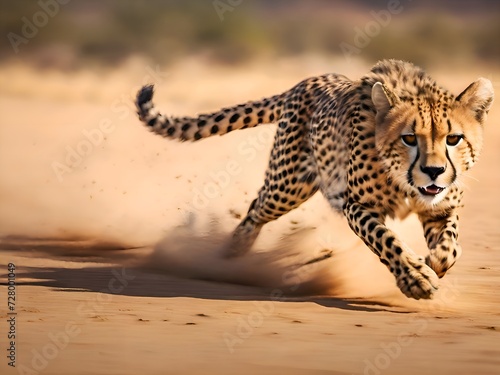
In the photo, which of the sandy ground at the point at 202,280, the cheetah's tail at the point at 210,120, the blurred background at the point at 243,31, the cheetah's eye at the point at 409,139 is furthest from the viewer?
the blurred background at the point at 243,31

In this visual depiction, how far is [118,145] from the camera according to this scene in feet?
47.8

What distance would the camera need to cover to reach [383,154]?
683 cm

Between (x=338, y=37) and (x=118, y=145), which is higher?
(x=338, y=37)

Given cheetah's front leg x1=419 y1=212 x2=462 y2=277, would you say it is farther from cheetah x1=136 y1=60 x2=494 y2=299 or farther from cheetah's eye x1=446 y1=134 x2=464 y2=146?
cheetah's eye x1=446 y1=134 x2=464 y2=146

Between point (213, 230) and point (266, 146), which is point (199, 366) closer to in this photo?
point (213, 230)

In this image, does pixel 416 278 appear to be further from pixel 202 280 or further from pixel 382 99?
pixel 202 280

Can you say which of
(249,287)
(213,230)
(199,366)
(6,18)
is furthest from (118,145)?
(6,18)

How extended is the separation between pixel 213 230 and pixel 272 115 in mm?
991

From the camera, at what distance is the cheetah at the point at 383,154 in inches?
256

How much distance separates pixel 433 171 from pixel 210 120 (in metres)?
2.33

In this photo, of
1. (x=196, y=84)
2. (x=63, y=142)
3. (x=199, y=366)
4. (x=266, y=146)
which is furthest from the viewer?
(x=196, y=84)

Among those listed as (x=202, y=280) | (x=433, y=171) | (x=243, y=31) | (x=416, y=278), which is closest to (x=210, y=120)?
Result: (x=202, y=280)

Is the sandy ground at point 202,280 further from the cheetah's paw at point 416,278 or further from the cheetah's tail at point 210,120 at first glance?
the cheetah's tail at point 210,120

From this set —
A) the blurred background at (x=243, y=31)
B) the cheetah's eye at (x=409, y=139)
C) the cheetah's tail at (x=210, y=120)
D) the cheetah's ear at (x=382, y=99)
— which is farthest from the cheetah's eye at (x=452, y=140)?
the blurred background at (x=243, y=31)
